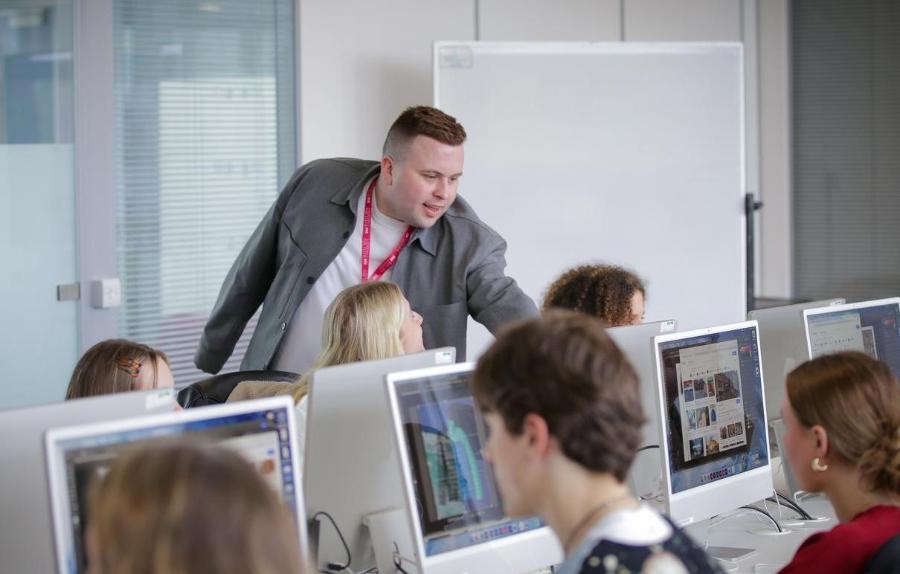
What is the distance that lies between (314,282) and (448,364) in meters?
1.27

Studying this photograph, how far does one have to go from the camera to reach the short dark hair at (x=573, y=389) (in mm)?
1536

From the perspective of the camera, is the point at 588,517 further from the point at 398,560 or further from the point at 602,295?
the point at 602,295

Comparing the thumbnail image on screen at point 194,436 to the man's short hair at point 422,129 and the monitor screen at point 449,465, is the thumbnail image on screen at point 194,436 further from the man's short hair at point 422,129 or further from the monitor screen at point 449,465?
the man's short hair at point 422,129

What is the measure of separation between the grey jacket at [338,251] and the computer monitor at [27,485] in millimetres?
1638

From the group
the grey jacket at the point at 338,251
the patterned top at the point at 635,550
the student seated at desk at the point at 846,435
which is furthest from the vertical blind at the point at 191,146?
the patterned top at the point at 635,550

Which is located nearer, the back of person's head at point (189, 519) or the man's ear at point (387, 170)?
the back of person's head at point (189, 519)

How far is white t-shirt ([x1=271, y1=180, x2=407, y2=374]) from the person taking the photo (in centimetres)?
348

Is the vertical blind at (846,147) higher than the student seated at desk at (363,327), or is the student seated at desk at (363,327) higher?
the vertical blind at (846,147)

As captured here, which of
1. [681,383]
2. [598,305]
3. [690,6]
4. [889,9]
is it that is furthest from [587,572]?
[889,9]

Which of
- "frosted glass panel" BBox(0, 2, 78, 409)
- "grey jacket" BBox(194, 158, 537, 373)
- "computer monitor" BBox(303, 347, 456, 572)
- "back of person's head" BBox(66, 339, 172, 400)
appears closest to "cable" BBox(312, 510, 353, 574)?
"computer monitor" BBox(303, 347, 456, 572)

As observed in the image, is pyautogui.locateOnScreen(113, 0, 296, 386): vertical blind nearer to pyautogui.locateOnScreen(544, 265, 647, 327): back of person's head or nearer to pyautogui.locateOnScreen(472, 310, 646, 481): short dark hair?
pyautogui.locateOnScreen(544, 265, 647, 327): back of person's head

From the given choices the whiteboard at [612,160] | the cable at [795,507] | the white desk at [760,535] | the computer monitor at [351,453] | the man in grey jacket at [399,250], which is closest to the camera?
the computer monitor at [351,453]

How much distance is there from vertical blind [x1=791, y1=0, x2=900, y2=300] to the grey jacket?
294 cm

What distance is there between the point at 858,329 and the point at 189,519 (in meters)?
2.52
